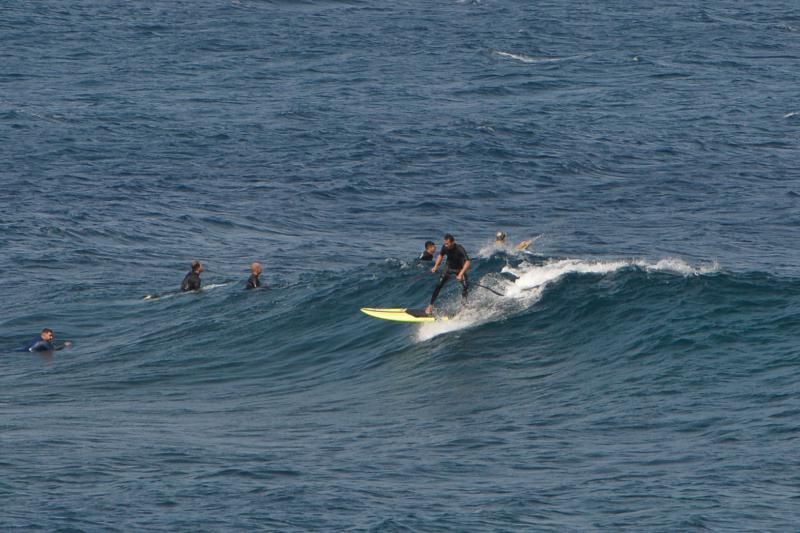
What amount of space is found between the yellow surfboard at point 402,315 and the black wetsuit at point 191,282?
686 cm

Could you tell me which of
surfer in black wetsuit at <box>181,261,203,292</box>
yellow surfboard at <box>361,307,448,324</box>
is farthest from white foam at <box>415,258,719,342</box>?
surfer in black wetsuit at <box>181,261,203,292</box>

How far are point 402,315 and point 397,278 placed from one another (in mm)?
4774

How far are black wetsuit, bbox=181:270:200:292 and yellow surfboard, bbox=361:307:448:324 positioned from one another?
6855mm

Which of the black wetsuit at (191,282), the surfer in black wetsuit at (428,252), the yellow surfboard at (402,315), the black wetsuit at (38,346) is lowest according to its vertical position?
the black wetsuit at (38,346)

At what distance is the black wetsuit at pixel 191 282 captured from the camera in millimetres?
35438

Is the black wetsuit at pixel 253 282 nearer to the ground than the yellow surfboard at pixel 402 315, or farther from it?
nearer to the ground

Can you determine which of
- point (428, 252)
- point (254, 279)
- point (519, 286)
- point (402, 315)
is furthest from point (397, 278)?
point (402, 315)

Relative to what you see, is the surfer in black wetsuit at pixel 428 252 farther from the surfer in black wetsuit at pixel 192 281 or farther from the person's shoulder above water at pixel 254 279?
the surfer in black wetsuit at pixel 192 281

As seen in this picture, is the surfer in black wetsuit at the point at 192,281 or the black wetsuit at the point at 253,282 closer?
the black wetsuit at the point at 253,282

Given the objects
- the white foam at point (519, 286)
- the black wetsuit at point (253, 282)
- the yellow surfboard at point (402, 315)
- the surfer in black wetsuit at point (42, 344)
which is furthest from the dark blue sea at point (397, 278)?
the yellow surfboard at point (402, 315)

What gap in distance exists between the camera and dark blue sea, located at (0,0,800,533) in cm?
2091

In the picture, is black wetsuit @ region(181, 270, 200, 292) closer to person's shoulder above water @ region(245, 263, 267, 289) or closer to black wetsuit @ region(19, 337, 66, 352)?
person's shoulder above water @ region(245, 263, 267, 289)

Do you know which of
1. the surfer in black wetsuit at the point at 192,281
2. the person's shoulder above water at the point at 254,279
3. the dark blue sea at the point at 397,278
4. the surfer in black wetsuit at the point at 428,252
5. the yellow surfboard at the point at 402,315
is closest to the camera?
the dark blue sea at the point at 397,278

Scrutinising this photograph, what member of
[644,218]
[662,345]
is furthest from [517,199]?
[662,345]
